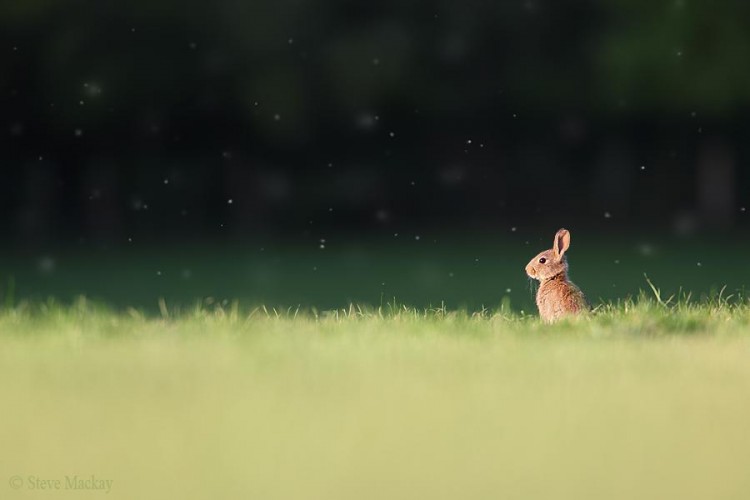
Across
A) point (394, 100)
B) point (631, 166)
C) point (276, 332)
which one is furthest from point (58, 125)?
point (276, 332)

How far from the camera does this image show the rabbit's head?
27.0ft

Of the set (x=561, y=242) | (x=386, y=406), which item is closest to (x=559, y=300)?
(x=561, y=242)

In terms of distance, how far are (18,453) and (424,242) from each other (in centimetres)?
1923

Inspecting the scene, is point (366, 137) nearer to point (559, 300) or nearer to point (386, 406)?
point (559, 300)

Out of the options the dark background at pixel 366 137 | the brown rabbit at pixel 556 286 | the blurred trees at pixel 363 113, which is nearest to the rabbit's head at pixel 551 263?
the brown rabbit at pixel 556 286

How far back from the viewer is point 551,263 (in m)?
8.29

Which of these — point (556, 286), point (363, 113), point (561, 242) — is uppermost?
point (363, 113)

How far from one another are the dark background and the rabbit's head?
28.0 feet

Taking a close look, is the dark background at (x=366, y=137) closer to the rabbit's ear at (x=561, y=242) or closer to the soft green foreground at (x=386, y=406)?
the rabbit's ear at (x=561, y=242)

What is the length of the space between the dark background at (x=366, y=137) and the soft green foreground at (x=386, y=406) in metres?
9.70

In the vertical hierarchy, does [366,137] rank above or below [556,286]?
above

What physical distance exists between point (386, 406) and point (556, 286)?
332 centimetres

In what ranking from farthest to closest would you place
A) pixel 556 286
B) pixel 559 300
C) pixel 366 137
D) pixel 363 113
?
pixel 366 137 < pixel 363 113 < pixel 556 286 < pixel 559 300

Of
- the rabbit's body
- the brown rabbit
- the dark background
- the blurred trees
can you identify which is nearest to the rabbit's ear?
the brown rabbit
